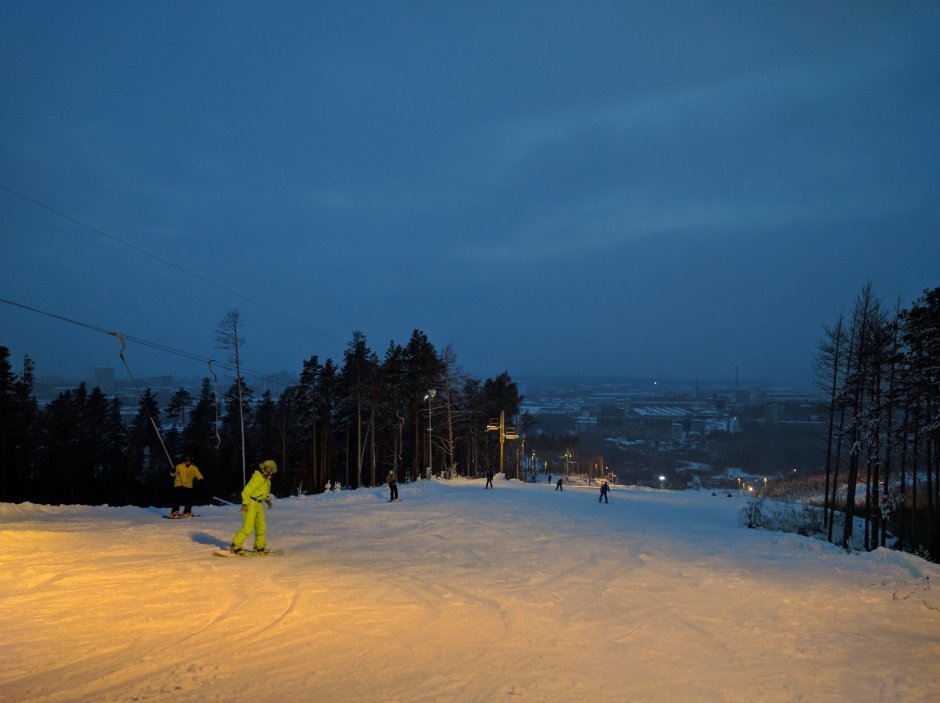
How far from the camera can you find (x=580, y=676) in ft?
21.5

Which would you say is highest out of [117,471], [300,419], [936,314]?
[936,314]

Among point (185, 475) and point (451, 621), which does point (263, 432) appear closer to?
point (185, 475)

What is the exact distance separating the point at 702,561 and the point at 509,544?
16.1 ft

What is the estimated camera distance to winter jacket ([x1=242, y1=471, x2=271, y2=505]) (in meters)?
13.6

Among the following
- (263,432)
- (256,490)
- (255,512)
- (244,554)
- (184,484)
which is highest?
(256,490)

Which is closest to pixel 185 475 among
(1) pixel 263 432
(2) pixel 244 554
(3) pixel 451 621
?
(2) pixel 244 554

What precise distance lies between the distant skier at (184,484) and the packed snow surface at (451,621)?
2831 mm

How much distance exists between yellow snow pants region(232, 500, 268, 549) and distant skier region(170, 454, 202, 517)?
6.80 m

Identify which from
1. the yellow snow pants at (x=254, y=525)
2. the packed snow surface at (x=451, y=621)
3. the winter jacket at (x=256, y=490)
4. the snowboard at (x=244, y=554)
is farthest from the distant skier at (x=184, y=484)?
the winter jacket at (x=256, y=490)

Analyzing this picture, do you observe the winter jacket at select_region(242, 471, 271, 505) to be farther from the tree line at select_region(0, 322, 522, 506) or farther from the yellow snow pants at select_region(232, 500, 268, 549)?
the tree line at select_region(0, 322, 522, 506)

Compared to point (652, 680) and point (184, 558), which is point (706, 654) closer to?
point (652, 680)

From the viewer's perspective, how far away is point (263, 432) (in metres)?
89.4

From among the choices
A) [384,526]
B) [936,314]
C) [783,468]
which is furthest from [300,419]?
[783,468]

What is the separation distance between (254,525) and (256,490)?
0.94 m
